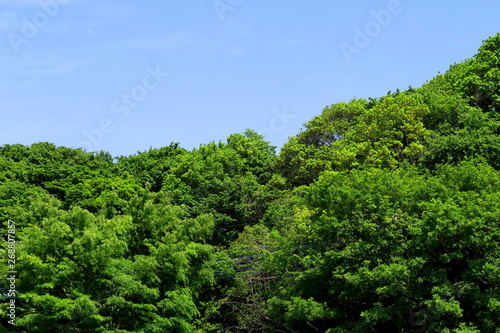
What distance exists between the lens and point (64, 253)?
26.6 metres

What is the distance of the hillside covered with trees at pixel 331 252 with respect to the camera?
24.1 m

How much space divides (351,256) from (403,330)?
321 cm

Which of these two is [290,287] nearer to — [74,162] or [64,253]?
[64,253]

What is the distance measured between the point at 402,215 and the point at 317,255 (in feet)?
11.8

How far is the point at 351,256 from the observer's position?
85.9 feet

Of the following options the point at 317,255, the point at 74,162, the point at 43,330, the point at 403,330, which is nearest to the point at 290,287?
the point at 317,255

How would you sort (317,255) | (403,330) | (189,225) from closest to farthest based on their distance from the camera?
1. (403,330)
2. (317,255)
3. (189,225)

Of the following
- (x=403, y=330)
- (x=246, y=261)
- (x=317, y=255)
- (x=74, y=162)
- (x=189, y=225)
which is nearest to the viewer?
(x=403, y=330)

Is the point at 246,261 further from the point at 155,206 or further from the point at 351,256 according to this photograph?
the point at 351,256

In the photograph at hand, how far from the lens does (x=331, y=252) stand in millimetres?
26422

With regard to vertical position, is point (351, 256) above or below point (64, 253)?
below

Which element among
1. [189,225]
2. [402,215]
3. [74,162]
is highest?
[74,162]

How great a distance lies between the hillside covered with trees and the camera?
24.1 metres

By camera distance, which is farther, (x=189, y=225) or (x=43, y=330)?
(x=189, y=225)
